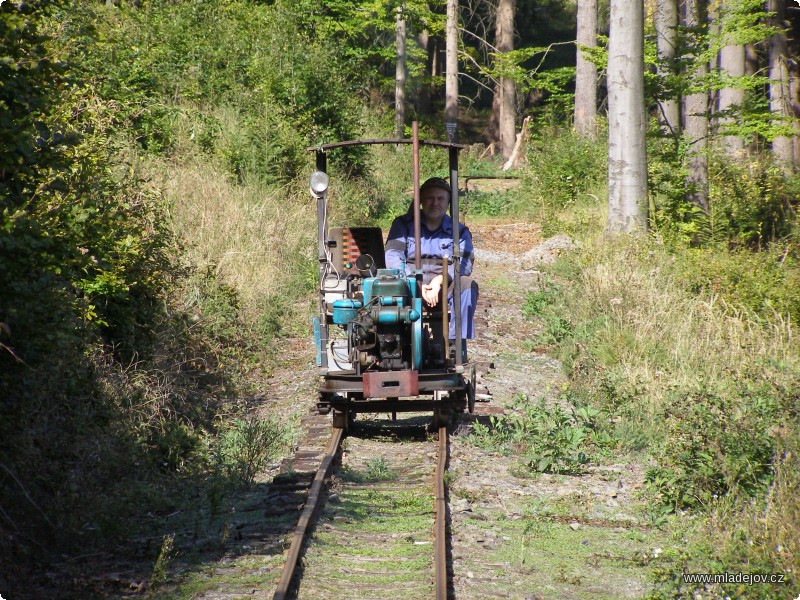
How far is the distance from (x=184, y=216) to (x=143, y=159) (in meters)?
1.08

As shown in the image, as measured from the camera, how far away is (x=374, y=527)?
24.8 feet

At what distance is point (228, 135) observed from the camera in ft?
68.0

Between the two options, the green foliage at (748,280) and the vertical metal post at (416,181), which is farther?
the green foliage at (748,280)

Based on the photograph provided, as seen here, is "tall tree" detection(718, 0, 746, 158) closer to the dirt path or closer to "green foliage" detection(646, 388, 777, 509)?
the dirt path

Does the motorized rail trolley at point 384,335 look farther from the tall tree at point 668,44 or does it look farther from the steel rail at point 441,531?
the tall tree at point 668,44

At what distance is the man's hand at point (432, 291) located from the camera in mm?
9883

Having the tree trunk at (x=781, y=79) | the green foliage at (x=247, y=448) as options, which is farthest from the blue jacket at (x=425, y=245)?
the tree trunk at (x=781, y=79)

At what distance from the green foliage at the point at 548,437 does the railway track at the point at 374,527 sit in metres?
0.54

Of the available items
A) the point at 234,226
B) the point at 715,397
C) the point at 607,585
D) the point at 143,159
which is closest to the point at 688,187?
the point at 234,226

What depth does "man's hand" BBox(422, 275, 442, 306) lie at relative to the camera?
988 cm

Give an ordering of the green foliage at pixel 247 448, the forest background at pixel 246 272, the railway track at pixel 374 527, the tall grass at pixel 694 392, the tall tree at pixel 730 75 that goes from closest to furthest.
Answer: the railway track at pixel 374 527, the tall grass at pixel 694 392, the forest background at pixel 246 272, the green foliage at pixel 247 448, the tall tree at pixel 730 75

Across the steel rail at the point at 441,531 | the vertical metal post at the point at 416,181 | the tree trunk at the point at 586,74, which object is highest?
the tree trunk at the point at 586,74

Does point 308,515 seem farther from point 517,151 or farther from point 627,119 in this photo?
point 517,151

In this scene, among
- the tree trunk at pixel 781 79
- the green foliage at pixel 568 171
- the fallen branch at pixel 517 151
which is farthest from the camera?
the fallen branch at pixel 517 151
